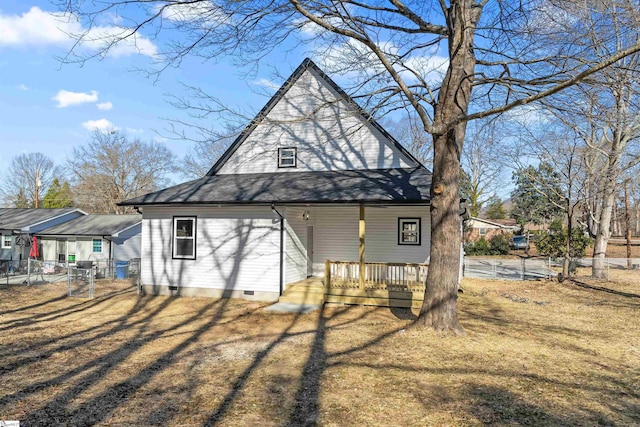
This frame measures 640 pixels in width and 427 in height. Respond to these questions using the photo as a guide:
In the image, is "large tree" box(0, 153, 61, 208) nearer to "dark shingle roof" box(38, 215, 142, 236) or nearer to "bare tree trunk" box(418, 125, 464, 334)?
"dark shingle roof" box(38, 215, 142, 236)

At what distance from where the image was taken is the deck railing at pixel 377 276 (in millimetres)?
11781

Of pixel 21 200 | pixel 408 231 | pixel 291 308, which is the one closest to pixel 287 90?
pixel 408 231

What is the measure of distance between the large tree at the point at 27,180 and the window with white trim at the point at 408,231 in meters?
46.7

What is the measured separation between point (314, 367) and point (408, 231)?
7735 millimetres

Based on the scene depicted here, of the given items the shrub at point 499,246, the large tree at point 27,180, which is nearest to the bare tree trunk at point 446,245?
the shrub at point 499,246

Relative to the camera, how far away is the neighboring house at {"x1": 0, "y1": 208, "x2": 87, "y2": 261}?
82.5 ft

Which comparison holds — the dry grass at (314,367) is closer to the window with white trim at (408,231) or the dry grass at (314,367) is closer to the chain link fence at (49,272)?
the window with white trim at (408,231)

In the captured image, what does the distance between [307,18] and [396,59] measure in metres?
2.28

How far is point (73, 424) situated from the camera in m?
4.50

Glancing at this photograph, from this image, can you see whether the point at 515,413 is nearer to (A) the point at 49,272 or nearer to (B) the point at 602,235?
(B) the point at 602,235

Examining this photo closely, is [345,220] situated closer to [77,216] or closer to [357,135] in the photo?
[357,135]

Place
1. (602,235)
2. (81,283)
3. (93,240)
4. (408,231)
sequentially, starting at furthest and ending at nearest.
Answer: (93,240) < (602,235) < (81,283) < (408,231)

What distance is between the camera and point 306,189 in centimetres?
→ 1285

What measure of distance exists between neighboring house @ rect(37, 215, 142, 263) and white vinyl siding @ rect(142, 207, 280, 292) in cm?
1173
